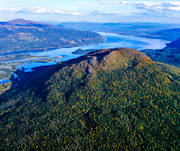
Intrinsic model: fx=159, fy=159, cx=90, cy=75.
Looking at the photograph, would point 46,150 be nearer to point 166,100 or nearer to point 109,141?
point 109,141

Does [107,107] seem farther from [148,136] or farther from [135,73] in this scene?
[135,73]

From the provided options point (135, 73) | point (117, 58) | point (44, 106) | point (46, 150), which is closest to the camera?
point (46, 150)

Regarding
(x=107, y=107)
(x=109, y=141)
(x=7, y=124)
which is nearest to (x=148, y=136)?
(x=109, y=141)

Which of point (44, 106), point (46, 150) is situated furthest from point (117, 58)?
point (46, 150)

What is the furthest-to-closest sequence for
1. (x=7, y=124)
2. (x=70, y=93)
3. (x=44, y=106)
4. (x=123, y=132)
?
(x=70, y=93)
(x=44, y=106)
(x=7, y=124)
(x=123, y=132)

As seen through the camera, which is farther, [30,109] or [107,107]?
[30,109]

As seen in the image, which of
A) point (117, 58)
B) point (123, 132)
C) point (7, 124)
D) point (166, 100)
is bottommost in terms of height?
point (7, 124)

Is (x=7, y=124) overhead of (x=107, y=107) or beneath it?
beneath
